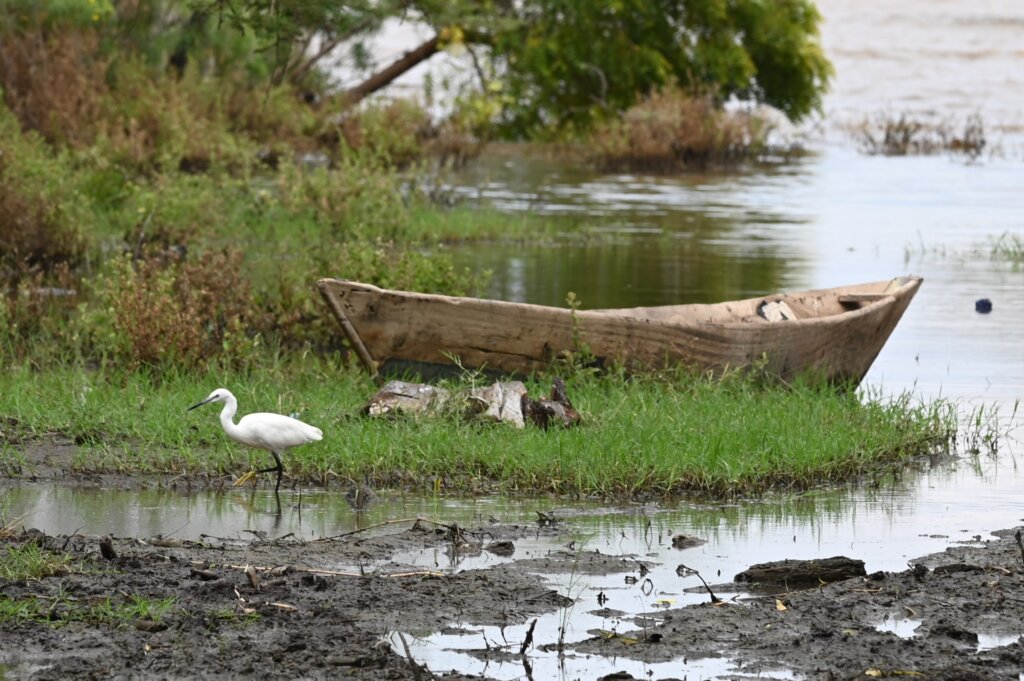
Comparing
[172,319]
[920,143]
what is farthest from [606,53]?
[172,319]

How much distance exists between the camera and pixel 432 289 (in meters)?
12.1

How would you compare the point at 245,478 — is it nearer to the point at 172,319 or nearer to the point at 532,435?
the point at 532,435

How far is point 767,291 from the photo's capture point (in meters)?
15.4

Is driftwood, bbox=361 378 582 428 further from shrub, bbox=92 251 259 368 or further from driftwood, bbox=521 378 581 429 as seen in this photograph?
shrub, bbox=92 251 259 368

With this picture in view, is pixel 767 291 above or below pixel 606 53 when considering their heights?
below

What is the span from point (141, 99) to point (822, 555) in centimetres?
1747

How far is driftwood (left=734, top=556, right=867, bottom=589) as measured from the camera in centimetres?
634

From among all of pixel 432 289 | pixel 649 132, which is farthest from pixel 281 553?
pixel 649 132

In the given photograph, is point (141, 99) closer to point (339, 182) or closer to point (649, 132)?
point (339, 182)

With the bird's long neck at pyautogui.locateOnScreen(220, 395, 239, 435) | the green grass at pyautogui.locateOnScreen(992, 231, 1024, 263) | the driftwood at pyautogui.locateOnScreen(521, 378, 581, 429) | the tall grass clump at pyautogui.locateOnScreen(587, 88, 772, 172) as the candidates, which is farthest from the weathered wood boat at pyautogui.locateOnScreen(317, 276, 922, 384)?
the tall grass clump at pyautogui.locateOnScreen(587, 88, 772, 172)

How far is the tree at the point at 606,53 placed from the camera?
31.2 metres

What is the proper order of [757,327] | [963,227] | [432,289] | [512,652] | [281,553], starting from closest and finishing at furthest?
[512,652] < [281,553] < [757,327] < [432,289] < [963,227]

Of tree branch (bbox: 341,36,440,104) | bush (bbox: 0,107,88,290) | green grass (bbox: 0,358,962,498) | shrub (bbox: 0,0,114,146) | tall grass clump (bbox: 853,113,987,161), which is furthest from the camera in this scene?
tall grass clump (bbox: 853,113,987,161)

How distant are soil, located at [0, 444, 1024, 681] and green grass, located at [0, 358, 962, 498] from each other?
4.52ft
